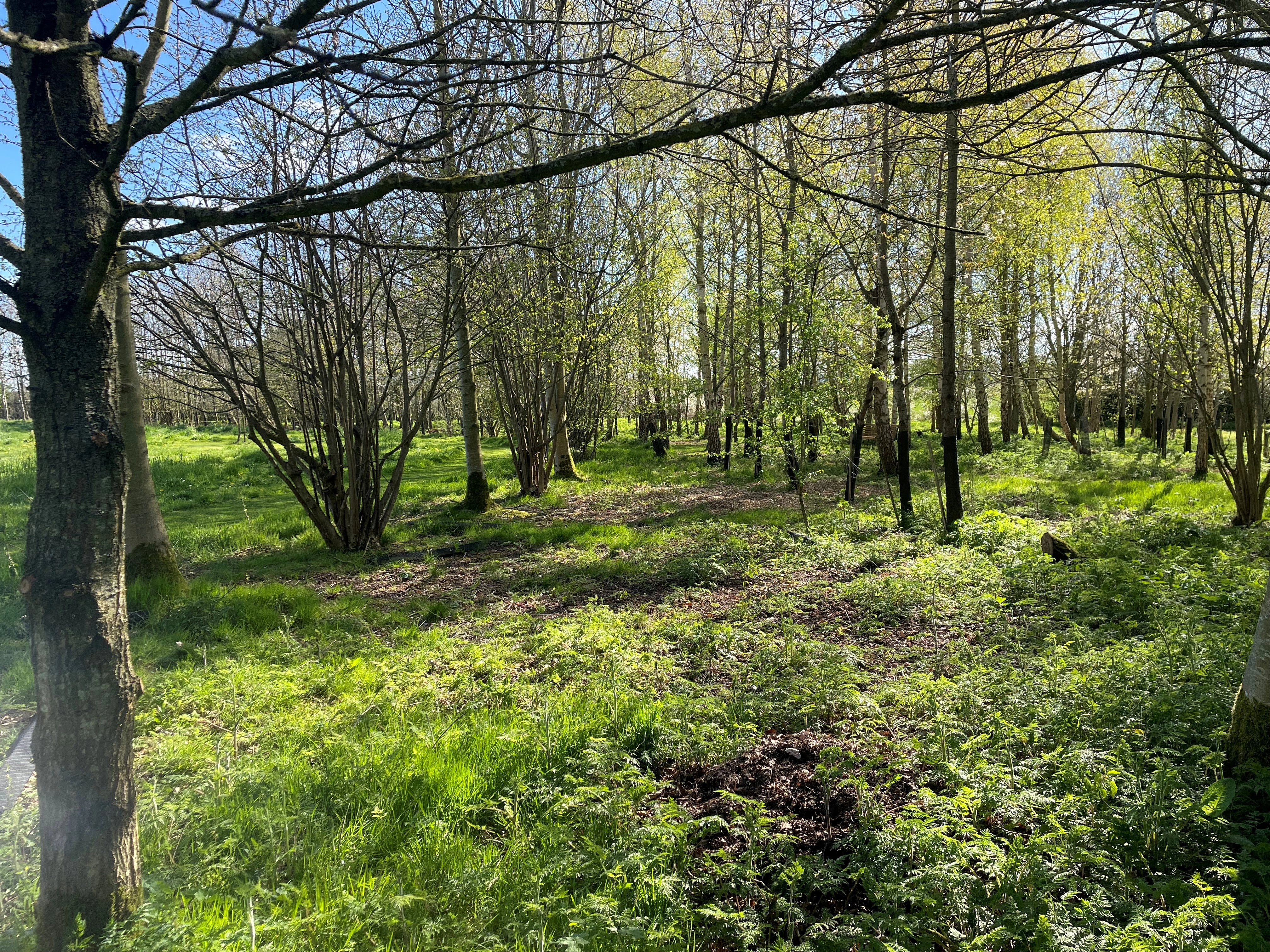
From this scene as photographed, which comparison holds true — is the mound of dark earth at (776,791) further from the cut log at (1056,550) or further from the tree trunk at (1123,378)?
the tree trunk at (1123,378)

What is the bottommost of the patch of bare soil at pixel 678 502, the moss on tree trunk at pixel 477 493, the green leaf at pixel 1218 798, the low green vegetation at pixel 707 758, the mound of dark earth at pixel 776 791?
the mound of dark earth at pixel 776 791

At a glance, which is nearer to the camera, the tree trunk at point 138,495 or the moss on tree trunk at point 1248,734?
the moss on tree trunk at point 1248,734

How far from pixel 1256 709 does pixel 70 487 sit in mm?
4647

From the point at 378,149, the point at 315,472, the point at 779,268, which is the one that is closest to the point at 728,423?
the point at 779,268

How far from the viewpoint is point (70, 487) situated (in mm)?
1865

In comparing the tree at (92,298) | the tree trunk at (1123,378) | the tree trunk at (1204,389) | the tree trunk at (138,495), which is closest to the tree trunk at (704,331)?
the tree trunk at (1123,378)

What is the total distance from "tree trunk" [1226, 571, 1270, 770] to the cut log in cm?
428

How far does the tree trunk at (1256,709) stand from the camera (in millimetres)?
2691

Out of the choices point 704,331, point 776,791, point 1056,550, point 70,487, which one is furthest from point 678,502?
point 70,487

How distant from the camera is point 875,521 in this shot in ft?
30.3

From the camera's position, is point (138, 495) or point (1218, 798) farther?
point (138, 495)

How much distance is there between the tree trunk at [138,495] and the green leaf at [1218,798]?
8279mm

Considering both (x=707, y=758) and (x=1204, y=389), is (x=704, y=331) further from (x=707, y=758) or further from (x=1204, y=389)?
(x=707, y=758)

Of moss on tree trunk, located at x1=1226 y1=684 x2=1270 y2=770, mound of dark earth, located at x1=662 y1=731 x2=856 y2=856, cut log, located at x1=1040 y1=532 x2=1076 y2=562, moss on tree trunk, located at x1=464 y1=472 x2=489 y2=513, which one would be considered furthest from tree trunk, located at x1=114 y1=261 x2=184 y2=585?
cut log, located at x1=1040 y1=532 x2=1076 y2=562
